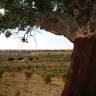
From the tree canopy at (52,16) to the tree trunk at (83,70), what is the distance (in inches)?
14.4

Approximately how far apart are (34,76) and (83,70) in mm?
22366

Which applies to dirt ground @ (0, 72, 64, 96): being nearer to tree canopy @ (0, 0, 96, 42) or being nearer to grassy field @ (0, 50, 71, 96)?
grassy field @ (0, 50, 71, 96)

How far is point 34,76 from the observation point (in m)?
35.1

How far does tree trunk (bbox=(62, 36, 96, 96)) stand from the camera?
496 inches

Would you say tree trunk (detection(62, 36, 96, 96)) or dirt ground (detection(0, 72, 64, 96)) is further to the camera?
dirt ground (detection(0, 72, 64, 96))

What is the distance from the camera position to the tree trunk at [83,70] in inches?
496

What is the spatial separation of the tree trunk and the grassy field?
17838 millimetres

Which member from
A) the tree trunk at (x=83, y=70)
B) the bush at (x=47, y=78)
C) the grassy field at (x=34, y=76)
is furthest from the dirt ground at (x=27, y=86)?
the tree trunk at (x=83, y=70)

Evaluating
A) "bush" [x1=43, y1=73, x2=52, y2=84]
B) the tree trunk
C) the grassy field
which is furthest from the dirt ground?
the tree trunk

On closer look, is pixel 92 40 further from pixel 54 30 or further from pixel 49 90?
pixel 49 90

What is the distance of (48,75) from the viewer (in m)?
33.4

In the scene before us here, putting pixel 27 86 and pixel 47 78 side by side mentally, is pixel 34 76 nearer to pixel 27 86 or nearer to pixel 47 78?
pixel 27 86

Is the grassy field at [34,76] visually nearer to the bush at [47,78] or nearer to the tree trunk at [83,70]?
the bush at [47,78]

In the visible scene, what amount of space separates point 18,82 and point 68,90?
75.1 feet
